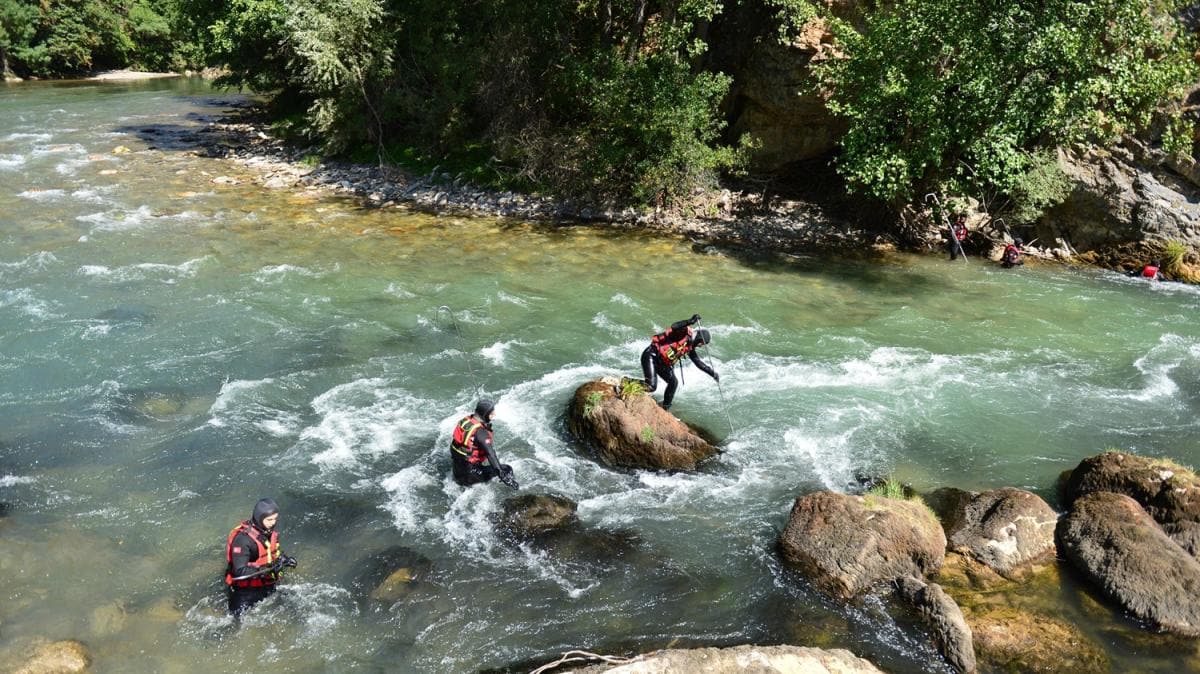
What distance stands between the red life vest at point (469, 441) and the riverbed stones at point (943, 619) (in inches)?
225

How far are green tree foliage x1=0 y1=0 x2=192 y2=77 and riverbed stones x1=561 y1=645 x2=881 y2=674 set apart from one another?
5446 cm

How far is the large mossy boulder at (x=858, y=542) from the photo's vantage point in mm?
9883

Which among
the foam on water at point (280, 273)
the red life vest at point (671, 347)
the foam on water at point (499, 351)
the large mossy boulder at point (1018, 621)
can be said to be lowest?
the foam on water at point (280, 273)

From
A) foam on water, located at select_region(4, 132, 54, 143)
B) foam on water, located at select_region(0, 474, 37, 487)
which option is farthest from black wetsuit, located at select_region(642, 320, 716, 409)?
foam on water, located at select_region(4, 132, 54, 143)

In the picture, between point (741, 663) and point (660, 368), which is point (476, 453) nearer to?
point (660, 368)

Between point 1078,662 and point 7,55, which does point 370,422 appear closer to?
point 1078,662

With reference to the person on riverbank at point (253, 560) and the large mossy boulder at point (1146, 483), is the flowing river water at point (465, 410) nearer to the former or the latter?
the person on riverbank at point (253, 560)

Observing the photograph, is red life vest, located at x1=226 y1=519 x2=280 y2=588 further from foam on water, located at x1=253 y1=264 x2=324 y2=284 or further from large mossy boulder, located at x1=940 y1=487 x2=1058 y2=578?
foam on water, located at x1=253 y1=264 x2=324 y2=284

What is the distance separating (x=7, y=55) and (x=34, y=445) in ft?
171

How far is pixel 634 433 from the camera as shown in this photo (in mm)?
12328

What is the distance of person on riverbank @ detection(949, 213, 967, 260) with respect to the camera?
22.5 metres

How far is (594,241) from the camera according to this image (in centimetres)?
2317

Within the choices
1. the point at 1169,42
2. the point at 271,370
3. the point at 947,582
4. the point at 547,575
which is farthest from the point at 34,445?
the point at 1169,42

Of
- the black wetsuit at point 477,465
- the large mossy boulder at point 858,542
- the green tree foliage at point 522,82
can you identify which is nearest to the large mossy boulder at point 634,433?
the black wetsuit at point 477,465
